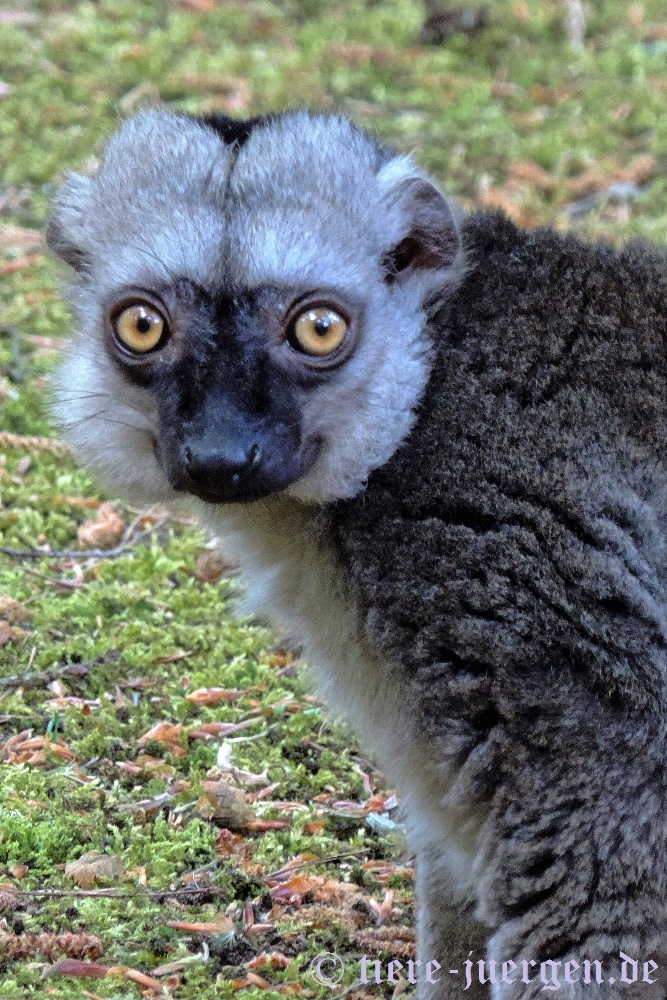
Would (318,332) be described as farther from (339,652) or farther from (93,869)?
(93,869)

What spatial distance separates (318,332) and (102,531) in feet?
8.71

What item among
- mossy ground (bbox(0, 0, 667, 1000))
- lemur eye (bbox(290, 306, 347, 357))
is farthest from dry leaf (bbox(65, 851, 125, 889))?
lemur eye (bbox(290, 306, 347, 357))

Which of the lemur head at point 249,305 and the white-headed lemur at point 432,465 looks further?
the lemur head at point 249,305

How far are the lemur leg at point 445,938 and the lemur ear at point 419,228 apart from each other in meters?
2.06

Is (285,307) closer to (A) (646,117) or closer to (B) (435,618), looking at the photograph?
(B) (435,618)

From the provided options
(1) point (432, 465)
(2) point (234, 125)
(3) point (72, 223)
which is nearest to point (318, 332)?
(1) point (432, 465)

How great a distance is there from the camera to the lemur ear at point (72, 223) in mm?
4621

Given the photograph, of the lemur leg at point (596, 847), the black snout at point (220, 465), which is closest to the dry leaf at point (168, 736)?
the black snout at point (220, 465)

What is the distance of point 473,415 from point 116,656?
237 centimetres

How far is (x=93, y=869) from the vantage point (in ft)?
14.5

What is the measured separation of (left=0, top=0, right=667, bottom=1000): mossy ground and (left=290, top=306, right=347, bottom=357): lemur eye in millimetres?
1471

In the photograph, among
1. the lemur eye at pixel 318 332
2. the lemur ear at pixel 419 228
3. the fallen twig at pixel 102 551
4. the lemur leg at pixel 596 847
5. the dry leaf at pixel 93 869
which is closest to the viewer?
the lemur leg at pixel 596 847

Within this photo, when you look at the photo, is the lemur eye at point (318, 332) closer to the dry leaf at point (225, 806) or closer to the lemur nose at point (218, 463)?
the lemur nose at point (218, 463)

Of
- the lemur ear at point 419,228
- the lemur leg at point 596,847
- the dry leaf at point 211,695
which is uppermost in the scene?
the lemur ear at point 419,228
